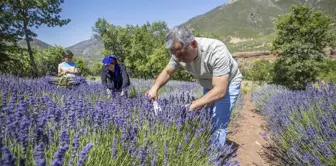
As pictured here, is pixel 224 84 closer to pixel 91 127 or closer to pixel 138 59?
pixel 91 127

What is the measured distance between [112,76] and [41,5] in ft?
36.4

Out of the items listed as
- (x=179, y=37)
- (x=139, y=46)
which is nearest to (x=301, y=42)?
(x=179, y=37)

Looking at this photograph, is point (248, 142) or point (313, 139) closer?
point (313, 139)

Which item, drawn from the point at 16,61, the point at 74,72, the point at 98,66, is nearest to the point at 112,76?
the point at 74,72

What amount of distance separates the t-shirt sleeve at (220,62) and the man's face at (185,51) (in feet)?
0.62

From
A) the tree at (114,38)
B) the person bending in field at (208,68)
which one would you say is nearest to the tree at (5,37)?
the person bending in field at (208,68)

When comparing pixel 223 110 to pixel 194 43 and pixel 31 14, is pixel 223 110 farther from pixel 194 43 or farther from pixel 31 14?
pixel 31 14

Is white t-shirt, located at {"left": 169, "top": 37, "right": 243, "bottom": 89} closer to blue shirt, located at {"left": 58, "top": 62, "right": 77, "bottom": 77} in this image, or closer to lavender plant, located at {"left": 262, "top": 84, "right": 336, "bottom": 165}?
lavender plant, located at {"left": 262, "top": 84, "right": 336, "bottom": 165}

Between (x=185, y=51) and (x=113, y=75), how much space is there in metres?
3.03

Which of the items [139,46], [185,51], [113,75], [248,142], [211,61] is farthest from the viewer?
[139,46]

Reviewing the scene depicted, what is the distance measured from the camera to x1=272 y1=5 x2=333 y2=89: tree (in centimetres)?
1303

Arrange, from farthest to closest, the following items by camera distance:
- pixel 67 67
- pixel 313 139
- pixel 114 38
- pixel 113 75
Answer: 1. pixel 114 38
2. pixel 67 67
3. pixel 113 75
4. pixel 313 139

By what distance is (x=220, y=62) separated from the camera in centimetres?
248

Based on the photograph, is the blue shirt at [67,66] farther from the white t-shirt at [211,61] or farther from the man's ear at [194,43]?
the man's ear at [194,43]
